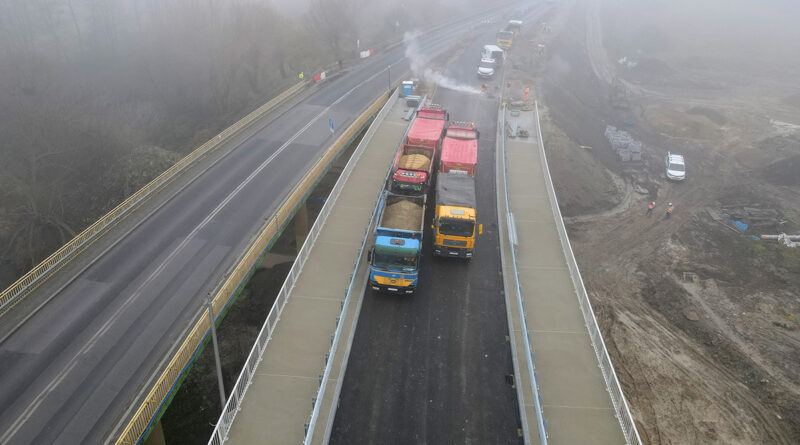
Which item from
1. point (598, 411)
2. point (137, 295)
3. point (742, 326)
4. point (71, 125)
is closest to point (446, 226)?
point (598, 411)

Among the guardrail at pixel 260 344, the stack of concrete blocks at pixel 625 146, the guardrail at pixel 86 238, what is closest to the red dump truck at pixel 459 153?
the guardrail at pixel 260 344

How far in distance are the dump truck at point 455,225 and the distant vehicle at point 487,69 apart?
38949 millimetres

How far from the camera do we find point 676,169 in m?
47.1

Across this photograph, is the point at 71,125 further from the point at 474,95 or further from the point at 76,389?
the point at 474,95

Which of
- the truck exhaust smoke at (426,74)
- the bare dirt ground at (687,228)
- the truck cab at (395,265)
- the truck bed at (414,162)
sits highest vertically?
the truck exhaust smoke at (426,74)

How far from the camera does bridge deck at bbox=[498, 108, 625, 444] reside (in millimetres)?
16641

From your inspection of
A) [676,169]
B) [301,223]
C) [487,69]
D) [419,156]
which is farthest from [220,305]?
[487,69]

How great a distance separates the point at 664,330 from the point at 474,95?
34745mm

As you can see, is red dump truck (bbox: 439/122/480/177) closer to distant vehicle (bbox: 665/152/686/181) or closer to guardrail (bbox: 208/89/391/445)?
guardrail (bbox: 208/89/391/445)

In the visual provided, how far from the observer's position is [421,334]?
70.9 ft

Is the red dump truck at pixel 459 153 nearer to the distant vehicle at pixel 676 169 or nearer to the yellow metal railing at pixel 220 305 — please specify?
the yellow metal railing at pixel 220 305

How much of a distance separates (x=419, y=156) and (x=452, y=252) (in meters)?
9.42

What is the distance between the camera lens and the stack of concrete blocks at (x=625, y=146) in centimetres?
5047

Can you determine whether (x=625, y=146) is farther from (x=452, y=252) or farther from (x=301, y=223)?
(x=301, y=223)
